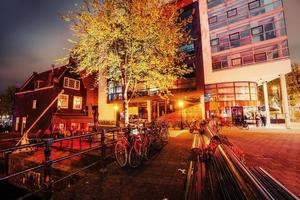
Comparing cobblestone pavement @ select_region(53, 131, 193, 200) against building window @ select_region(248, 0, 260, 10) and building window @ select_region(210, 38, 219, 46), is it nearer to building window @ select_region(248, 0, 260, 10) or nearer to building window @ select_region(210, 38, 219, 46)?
building window @ select_region(210, 38, 219, 46)

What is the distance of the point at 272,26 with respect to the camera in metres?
19.9

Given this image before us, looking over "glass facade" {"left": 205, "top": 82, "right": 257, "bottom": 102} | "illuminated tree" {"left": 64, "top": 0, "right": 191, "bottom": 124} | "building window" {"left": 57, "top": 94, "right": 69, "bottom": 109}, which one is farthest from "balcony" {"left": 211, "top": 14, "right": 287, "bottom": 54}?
"building window" {"left": 57, "top": 94, "right": 69, "bottom": 109}

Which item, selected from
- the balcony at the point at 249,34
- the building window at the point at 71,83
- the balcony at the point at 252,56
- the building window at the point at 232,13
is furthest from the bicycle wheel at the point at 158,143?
the building window at the point at 232,13

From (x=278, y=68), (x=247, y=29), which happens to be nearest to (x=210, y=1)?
(x=247, y=29)

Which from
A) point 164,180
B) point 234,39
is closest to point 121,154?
point 164,180

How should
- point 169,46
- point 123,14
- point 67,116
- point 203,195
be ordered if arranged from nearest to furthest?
point 203,195 → point 123,14 → point 169,46 → point 67,116

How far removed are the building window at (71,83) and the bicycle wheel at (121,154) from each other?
23.2 m

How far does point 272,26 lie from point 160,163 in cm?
2298

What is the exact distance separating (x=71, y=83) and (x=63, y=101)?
3360 mm

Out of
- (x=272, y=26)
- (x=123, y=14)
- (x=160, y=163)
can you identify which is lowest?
(x=160, y=163)

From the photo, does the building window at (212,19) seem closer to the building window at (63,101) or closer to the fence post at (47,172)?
the building window at (63,101)

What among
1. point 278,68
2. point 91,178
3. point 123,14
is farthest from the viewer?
point 278,68

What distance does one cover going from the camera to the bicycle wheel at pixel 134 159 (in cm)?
571

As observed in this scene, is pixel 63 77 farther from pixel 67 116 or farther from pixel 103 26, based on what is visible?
pixel 103 26
